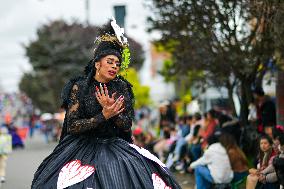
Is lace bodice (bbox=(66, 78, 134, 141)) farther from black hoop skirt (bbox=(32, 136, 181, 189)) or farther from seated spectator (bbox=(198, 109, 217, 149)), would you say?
seated spectator (bbox=(198, 109, 217, 149))

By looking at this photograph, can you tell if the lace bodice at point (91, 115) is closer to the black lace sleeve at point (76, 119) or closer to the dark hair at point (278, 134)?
the black lace sleeve at point (76, 119)

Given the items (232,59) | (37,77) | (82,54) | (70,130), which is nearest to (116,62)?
(70,130)

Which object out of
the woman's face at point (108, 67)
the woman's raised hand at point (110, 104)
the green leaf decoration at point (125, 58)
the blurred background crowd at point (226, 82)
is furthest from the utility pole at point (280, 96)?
the woman's raised hand at point (110, 104)

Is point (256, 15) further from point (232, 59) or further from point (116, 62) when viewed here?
point (116, 62)

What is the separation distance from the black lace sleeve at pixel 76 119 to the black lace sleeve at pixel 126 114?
7.6 inches

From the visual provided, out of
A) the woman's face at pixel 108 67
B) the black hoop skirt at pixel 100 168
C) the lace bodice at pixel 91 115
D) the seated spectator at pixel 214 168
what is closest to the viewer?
the black hoop skirt at pixel 100 168

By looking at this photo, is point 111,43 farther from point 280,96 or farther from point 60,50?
point 60,50

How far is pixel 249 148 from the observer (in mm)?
13148

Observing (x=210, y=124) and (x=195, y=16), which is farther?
(x=210, y=124)

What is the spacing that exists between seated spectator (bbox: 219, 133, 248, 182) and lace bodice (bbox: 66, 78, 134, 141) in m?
5.54

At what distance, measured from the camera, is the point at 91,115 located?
223 inches

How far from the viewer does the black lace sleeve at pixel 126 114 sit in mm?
5590

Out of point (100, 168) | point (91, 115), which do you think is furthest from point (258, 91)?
point (100, 168)

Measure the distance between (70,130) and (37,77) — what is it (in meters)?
37.6
